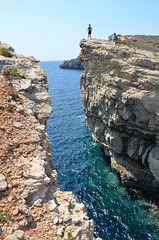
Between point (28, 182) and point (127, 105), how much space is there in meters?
24.4

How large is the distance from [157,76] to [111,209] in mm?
22501

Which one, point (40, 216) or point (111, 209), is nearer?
point (40, 216)

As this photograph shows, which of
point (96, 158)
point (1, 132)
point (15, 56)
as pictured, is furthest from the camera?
point (96, 158)

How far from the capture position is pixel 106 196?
30.7 metres

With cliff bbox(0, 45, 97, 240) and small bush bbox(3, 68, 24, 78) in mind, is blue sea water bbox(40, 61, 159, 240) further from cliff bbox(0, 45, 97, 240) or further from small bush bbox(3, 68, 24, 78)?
small bush bbox(3, 68, 24, 78)

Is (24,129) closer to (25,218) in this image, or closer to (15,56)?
(25,218)

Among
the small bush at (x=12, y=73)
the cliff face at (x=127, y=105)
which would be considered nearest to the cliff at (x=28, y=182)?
the small bush at (x=12, y=73)

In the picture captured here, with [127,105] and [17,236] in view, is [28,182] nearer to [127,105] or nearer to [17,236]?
[17,236]

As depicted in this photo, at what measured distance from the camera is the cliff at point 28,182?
7.70 meters

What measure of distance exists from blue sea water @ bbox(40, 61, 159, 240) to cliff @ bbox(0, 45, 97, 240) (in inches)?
769

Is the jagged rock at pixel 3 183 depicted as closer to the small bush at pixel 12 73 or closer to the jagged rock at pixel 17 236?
the jagged rock at pixel 17 236

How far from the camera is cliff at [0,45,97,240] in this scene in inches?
303

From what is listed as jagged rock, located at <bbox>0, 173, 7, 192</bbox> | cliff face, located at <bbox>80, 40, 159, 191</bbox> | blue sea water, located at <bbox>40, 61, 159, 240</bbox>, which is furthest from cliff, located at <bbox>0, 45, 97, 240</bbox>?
cliff face, located at <bbox>80, 40, 159, 191</bbox>

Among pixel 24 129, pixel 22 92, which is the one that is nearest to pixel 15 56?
pixel 22 92
